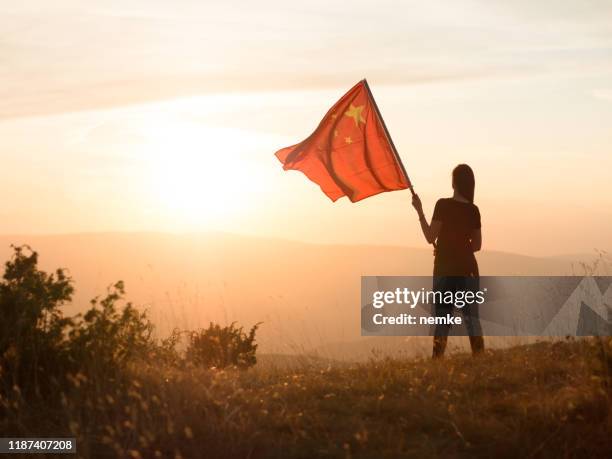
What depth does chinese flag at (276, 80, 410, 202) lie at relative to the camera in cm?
1215

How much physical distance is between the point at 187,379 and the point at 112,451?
1505 mm

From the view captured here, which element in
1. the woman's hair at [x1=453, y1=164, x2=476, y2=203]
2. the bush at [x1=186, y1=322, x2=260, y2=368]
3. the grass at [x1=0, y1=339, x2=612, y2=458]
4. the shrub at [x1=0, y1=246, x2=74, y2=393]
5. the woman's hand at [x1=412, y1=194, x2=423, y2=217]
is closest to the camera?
the grass at [x1=0, y1=339, x2=612, y2=458]

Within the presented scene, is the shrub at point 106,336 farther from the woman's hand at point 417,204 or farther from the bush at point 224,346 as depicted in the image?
the woman's hand at point 417,204

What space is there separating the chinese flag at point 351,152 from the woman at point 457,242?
129 centimetres

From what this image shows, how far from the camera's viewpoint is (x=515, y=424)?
23.1ft

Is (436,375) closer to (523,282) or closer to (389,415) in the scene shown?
(389,415)

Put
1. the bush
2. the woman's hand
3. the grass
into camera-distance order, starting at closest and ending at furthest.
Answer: the grass < the woman's hand < the bush

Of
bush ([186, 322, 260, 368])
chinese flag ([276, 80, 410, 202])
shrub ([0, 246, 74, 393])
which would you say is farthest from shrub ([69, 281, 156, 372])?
chinese flag ([276, 80, 410, 202])

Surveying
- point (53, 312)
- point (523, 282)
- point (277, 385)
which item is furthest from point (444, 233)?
point (53, 312)

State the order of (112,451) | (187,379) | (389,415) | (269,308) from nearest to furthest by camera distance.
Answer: (112,451) < (389,415) < (187,379) < (269,308)

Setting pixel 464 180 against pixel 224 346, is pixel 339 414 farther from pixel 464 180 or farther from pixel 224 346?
pixel 224 346

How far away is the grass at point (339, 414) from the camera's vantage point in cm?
670

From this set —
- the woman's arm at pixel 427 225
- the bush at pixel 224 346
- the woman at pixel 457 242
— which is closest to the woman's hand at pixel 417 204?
the woman's arm at pixel 427 225

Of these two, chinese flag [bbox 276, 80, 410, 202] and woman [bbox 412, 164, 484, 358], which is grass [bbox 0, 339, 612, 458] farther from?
chinese flag [bbox 276, 80, 410, 202]
